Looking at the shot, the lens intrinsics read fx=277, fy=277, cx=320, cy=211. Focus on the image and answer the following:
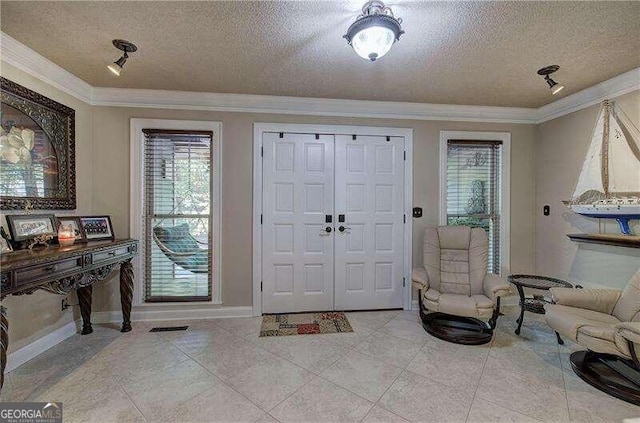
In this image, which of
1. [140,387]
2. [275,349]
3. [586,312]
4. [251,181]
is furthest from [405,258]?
[140,387]

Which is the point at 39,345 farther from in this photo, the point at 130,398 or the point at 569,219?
the point at 569,219

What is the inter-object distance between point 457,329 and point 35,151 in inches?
162

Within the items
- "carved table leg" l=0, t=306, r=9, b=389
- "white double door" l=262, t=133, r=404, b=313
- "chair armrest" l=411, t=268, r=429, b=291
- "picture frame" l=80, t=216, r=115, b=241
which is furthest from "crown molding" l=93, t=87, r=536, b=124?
"carved table leg" l=0, t=306, r=9, b=389

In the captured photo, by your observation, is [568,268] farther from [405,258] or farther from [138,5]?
[138,5]

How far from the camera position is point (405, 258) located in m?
3.35

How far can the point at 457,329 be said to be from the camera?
275cm

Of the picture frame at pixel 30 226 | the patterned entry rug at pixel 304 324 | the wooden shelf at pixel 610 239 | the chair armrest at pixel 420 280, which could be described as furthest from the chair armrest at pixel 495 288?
the picture frame at pixel 30 226

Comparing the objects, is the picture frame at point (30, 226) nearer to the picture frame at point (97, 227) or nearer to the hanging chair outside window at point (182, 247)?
the picture frame at point (97, 227)

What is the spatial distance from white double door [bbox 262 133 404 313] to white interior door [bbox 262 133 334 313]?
0.4 inches

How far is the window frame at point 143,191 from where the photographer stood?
2.96 metres

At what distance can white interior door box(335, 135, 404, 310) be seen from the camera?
3260 millimetres

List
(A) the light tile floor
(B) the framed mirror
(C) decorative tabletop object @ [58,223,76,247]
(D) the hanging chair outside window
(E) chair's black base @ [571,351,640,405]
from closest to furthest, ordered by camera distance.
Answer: (A) the light tile floor, (E) chair's black base @ [571,351,640,405], (B) the framed mirror, (C) decorative tabletop object @ [58,223,76,247], (D) the hanging chair outside window

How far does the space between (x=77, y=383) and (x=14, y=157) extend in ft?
5.79

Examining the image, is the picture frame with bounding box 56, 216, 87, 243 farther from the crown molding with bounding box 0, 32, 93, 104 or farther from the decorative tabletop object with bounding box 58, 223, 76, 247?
the crown molding with bounding box 0, 32, 93, 104
